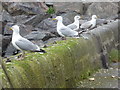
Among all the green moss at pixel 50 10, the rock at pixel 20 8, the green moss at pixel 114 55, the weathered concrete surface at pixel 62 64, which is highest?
the rock at pixel 20 8

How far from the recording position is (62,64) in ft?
27.4

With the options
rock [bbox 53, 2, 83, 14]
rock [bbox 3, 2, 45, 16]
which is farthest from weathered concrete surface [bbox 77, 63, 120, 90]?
rock [bbox 53, 2, 83, 14]

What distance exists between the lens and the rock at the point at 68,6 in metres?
21.9

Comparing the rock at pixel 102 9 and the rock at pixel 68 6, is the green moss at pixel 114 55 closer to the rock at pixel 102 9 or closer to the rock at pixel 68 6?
the rock at pixel 68 6

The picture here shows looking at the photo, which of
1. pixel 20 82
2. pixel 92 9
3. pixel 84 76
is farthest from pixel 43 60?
pixel 92 9

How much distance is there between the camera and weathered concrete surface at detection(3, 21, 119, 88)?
650 cm

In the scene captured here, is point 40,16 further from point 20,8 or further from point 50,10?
point 50,10

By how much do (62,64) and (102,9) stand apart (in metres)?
14.3

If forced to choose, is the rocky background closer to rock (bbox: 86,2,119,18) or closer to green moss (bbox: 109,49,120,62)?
rock (bbox: 86,2,119,18)

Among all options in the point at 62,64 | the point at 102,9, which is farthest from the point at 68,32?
the point at 102,9

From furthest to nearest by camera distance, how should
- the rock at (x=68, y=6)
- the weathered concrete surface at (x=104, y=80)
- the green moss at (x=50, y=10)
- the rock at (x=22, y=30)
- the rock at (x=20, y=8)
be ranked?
the rock at (x=68, y=6)
the green moss at (x=50, y=10)
the rock at (x=20, y=8)
the rock at (x=22, y=30)
the weathered concrete surface at (x=104, y=80)

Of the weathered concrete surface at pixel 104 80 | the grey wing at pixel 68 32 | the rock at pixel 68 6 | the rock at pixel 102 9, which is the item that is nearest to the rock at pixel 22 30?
the grey wing at pixel 68 32

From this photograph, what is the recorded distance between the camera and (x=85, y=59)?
10305 millimetres

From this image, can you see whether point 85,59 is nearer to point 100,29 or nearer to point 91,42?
point 91,42
